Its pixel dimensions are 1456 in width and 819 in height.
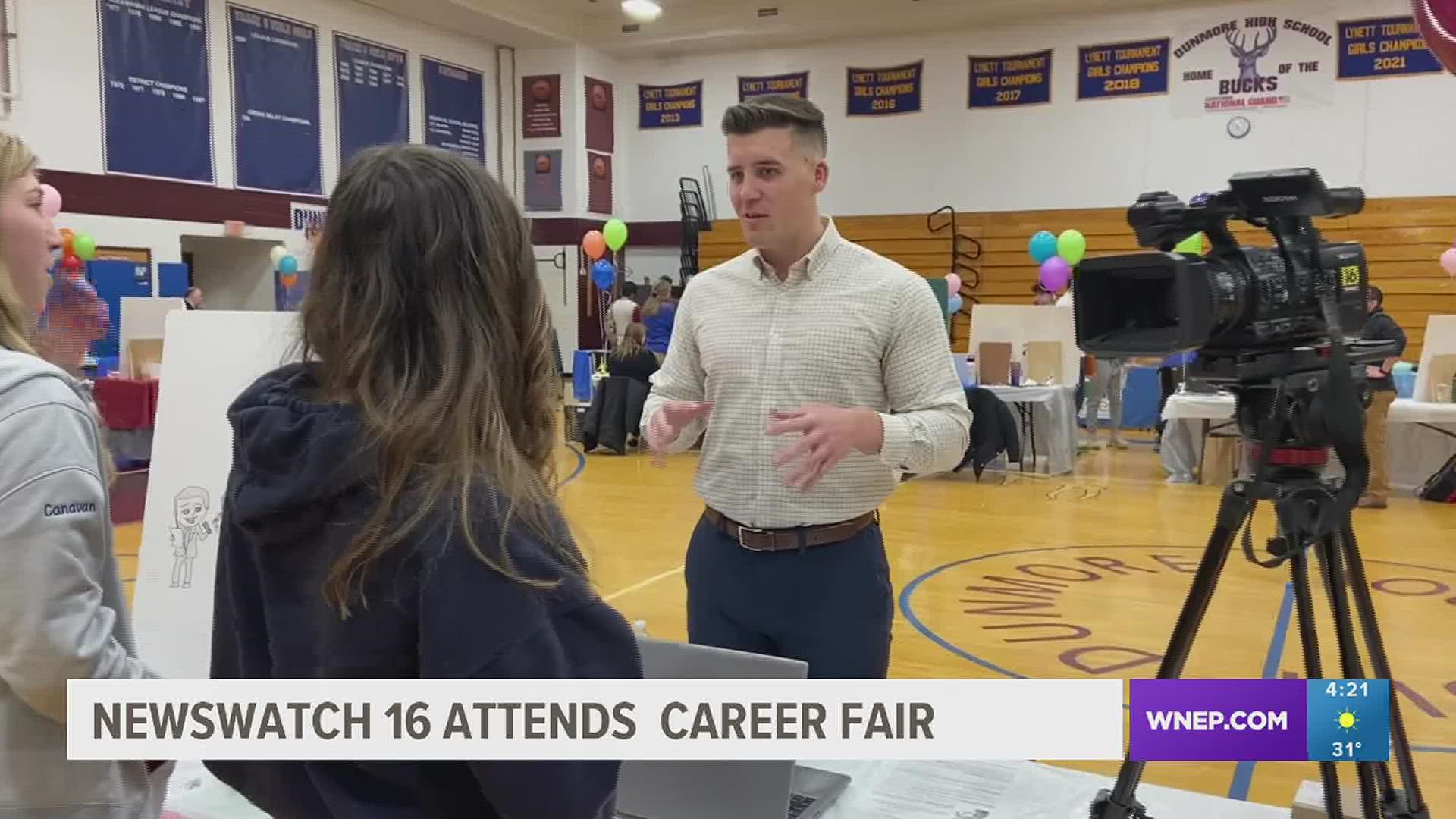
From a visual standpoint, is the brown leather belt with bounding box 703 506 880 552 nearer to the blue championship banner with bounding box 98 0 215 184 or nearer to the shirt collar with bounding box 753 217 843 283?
the shirt collar with bounding box 753 217 843 283

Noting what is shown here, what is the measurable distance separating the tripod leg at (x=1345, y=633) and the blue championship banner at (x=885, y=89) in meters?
13.2

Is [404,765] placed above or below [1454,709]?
above

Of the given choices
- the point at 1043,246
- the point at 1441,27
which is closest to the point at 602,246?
the point at 1043,246

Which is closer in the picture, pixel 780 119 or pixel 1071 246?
pixel 780 119

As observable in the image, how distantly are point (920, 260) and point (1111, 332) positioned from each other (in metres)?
12.7

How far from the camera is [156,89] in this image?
10906mm

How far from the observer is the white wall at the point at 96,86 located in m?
9.83

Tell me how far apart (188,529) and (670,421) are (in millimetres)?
1083

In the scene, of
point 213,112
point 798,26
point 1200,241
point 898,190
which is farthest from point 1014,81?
point 213,112

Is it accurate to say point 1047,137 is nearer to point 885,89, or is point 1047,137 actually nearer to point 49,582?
point 885,89

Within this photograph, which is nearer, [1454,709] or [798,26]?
[1454,709]

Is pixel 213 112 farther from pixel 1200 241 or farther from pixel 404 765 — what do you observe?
pixel 404 765

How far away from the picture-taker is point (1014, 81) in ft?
43.9

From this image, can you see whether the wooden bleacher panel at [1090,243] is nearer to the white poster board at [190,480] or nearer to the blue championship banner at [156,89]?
the blue championship banner at [156,89]
